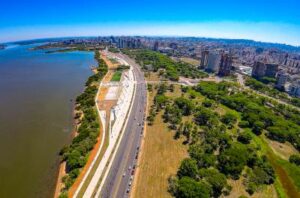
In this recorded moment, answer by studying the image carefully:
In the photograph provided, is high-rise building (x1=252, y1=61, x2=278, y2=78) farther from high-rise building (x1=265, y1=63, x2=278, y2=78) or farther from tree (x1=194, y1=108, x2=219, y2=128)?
tree (x1=194, y1=108, x2=219, y2=128)

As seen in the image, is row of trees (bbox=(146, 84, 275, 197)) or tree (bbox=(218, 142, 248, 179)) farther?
tree (bbox=(218, 142, 248, 179))

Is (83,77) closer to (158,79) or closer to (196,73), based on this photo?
(158,79)

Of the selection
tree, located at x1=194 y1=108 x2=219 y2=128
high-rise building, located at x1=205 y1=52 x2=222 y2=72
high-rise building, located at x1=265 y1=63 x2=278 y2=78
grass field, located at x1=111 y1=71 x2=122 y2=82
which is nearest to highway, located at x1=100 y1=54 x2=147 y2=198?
tree, located at x1=194 y1=108 x2=219 y2=128

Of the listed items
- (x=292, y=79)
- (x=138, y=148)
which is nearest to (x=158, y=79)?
(x=138, y=148)

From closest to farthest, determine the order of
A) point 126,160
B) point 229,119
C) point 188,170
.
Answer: point 188,170 < point 126,160 < point 229,119

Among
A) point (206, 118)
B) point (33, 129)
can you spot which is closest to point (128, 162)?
point (206, 118)

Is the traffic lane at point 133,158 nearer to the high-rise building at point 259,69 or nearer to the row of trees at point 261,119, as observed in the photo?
the row of trees at point 261,119

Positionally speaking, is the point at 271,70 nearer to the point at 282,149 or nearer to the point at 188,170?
the point at 282,149
